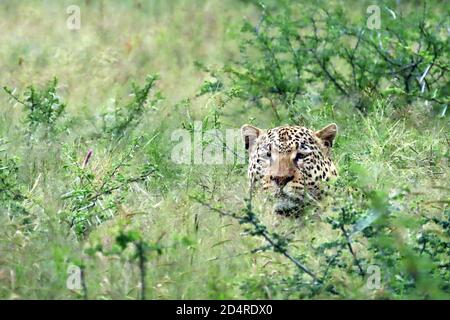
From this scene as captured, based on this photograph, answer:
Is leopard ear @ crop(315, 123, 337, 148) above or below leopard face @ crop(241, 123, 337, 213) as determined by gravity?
above

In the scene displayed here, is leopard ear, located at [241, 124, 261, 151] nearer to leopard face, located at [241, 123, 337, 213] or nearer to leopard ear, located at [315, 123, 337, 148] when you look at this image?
leopard face, located at [241, 123, 337, 213]

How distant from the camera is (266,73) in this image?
40.3 ft

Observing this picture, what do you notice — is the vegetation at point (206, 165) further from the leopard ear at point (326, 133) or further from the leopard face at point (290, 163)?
the leopard ear at point (326, 133)

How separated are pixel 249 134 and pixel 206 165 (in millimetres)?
507

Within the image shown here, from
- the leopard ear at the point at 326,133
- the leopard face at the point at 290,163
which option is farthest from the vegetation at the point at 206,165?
the leopard ear at the point at 326,133

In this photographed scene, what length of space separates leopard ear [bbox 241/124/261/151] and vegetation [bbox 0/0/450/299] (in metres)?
0.26

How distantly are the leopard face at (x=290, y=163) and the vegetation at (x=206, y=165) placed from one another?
0.54ft

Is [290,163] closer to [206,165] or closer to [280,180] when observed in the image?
[280,180]

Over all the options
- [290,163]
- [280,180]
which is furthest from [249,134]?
[280,180]

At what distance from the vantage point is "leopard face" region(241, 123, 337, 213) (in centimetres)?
832

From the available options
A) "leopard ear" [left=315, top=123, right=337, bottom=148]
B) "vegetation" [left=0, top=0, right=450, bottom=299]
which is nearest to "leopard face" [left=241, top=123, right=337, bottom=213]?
"leopard ear" [left=315, top=123, right=337, bottom=148]
